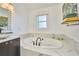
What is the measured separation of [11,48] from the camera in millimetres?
1707

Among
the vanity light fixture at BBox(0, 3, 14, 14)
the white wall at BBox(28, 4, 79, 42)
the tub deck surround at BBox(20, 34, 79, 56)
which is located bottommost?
the tub deck surround at BBox(20, 34, 79, 56)

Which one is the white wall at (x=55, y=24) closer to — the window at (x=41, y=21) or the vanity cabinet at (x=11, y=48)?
the window at (x=41, y=21)

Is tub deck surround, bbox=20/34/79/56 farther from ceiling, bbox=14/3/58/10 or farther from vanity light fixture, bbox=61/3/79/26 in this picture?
→ ceiling, bbox=14/3/58/10

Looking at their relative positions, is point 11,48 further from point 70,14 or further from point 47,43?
point 70,14

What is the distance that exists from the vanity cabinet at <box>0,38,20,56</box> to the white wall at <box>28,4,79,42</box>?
0.26 metres

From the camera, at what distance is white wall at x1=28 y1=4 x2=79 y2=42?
1.68 m

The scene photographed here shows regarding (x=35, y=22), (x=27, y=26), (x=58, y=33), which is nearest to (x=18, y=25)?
(x=27, y=26)

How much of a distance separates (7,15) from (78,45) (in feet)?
3.32

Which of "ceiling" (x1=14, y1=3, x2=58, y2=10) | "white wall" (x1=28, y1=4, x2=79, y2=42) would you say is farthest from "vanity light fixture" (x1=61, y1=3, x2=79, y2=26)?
"ceiling" (x1=14, y1=3, x2=58, y2=10)

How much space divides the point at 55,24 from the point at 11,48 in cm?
66

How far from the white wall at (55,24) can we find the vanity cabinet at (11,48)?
0.85ft

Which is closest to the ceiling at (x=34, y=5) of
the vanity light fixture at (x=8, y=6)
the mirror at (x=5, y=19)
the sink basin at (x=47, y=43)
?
the vanity light fixture at (x=8, y=6)

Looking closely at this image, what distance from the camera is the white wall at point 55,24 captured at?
5.52 feet

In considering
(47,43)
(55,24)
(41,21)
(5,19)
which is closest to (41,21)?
(41,21)
